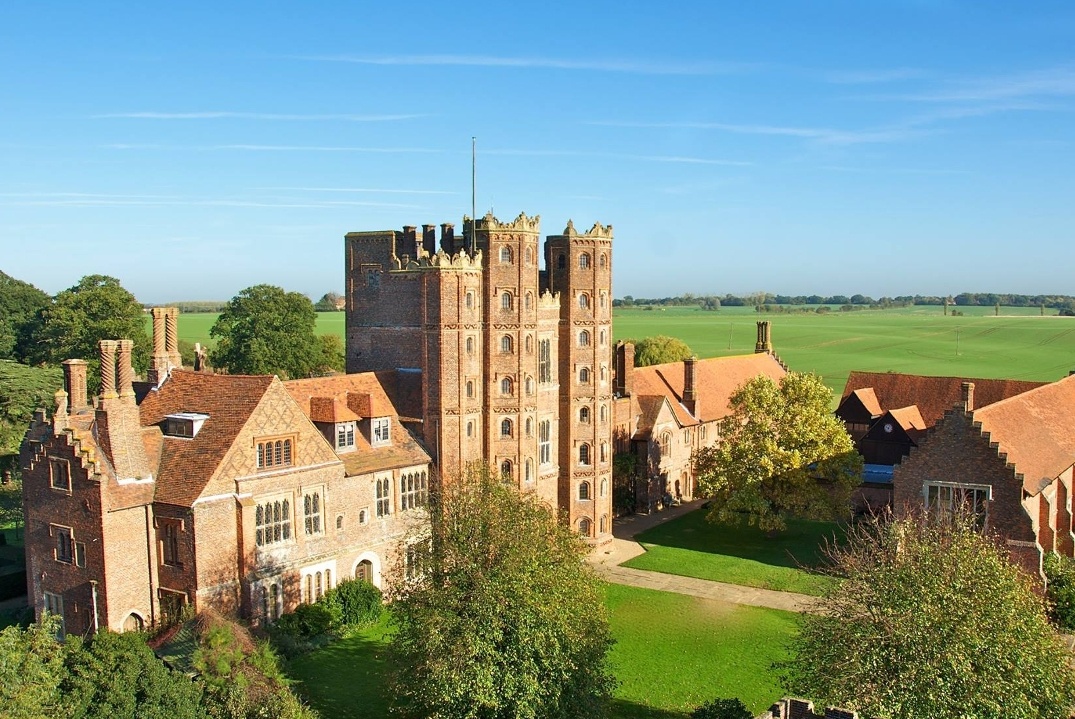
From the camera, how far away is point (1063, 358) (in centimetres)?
14100

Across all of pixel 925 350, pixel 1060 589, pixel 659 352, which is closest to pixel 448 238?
pixel 1060 589

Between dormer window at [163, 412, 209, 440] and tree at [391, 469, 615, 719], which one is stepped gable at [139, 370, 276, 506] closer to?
dormer window at [163, 412, 209, 440]

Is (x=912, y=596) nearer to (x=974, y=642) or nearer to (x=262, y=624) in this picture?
(x=974, y=642)

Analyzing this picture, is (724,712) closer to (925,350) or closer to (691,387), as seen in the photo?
(691,387)

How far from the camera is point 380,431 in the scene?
149 feet

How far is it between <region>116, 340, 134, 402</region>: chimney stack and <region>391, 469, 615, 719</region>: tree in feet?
50.8

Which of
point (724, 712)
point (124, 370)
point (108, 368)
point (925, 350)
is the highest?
point (108, 368)

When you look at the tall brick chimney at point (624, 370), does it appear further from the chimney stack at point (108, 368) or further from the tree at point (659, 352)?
the tree at point (659, 352)

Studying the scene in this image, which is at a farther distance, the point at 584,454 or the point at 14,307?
the point at 14,307

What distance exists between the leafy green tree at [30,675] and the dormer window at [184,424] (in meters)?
13.2

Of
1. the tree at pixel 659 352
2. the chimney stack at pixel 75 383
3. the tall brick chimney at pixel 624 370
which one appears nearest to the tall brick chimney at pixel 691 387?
the tall brick chimney at pixel 624 370

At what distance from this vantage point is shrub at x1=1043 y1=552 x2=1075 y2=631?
130 feet

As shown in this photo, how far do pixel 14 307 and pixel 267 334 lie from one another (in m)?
33.4

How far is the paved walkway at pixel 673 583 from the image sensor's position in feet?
147
